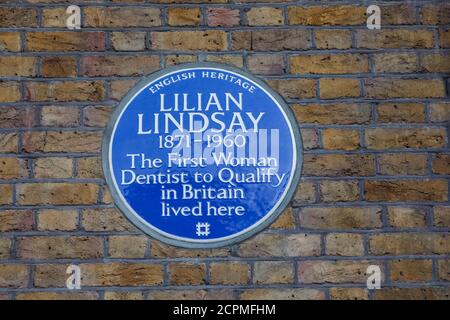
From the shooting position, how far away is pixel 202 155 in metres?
2.70

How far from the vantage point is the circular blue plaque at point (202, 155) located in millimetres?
2662

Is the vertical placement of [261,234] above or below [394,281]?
above

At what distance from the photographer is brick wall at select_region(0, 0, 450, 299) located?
8.70 feet

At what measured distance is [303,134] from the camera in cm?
272

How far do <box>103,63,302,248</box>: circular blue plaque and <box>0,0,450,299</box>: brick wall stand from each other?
0.05 metres

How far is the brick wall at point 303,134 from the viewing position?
104 inches

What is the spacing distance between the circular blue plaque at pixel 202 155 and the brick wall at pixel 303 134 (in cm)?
5

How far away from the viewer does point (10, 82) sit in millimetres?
2760

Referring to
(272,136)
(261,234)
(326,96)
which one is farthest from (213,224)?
(326,96)

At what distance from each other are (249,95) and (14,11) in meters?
0.96

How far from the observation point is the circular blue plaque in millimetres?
2662

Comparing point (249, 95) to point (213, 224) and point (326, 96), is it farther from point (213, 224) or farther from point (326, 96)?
point (213, 224)

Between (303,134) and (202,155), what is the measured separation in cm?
38
